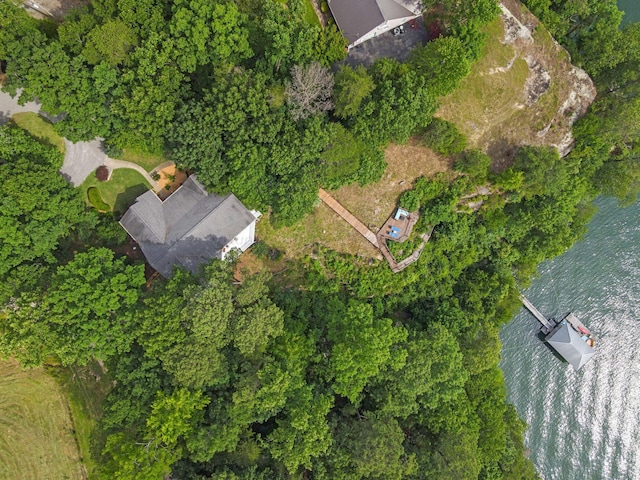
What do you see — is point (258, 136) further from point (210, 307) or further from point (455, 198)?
point (455, 198)

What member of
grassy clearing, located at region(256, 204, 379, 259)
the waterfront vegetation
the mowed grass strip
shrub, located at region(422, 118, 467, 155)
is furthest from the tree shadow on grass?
shrub, located at region(422, 118, 467, 155)

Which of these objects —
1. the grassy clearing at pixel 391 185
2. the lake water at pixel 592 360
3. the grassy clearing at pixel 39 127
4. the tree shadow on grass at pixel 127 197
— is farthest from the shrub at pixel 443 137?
the grassy clearing at pixel 39 127

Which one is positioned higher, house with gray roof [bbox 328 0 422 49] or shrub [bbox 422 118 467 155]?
house with gray roof [bbox 328 0 422 49]

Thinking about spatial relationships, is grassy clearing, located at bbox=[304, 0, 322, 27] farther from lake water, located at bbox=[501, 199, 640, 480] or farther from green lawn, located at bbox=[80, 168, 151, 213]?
lake water, located at bbox=[501, 199, 640, 480]

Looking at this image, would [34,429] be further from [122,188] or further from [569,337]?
[569,337]

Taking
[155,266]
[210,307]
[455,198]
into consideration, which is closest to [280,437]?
[210,307]

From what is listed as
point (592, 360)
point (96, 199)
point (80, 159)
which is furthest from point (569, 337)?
point (80, 159)

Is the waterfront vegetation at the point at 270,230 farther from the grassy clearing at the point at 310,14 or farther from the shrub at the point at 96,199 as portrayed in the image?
the grassy clearing at the point at 310,14
